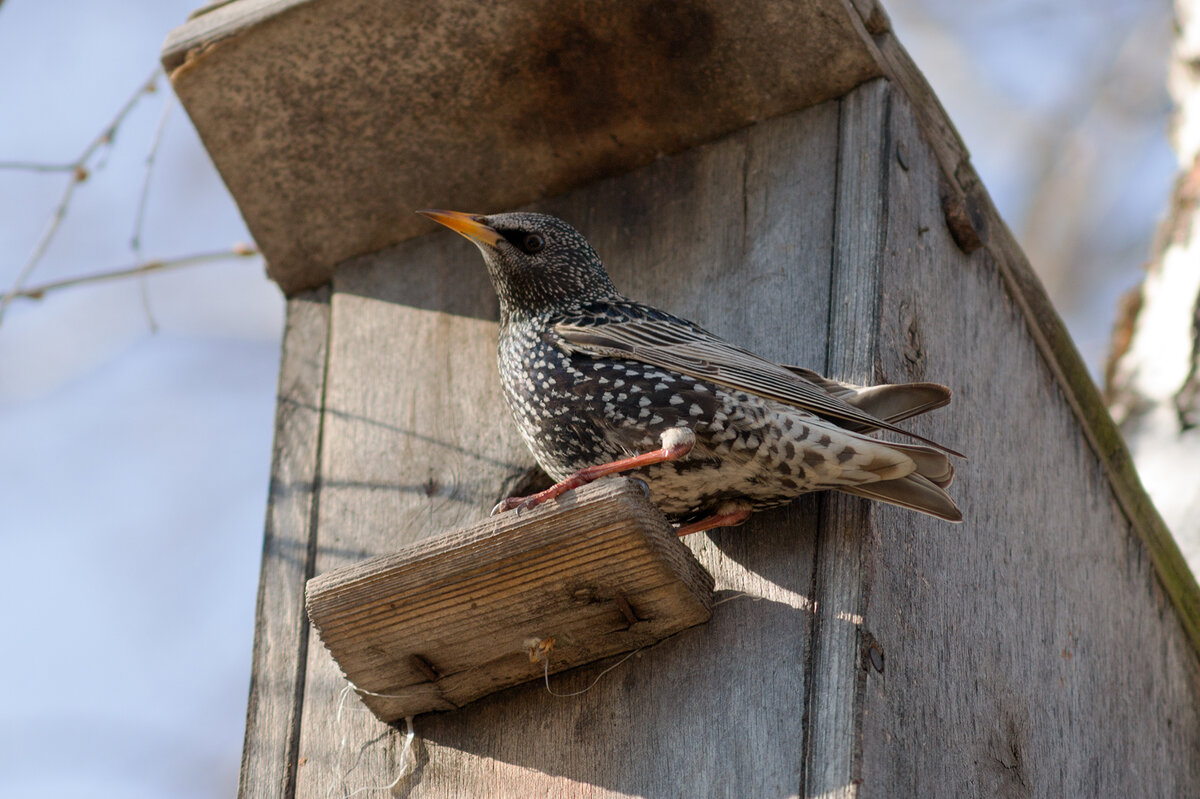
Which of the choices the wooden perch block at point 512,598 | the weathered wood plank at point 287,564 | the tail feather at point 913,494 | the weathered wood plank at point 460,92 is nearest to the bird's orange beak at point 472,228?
the weathered wood plank at point 460,92

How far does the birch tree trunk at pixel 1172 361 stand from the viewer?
4391mm

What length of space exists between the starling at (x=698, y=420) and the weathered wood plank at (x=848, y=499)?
4.5 inches

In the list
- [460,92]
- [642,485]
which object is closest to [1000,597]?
[642,485]

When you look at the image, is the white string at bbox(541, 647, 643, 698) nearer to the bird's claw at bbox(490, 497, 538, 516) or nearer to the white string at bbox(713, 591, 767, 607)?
the white string at bbox(713, 591, 767, 607)

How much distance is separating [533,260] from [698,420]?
72 centimetres

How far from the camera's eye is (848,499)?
259 cm

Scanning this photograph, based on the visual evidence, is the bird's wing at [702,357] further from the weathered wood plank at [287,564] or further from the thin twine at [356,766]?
the weathered wood plank at [287,564]

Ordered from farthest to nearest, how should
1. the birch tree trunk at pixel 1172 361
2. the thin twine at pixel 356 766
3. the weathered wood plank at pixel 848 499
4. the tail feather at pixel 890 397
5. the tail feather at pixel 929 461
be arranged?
the birch tree trunk at pixel 1172 361 → the thin twine at pixel 356 766 → the tail feather at pixel 890 397 → the tail feather at pixel 929 461 → the weathered wood plank at pixel 848 499

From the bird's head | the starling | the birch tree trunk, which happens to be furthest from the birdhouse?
the birch tree trunk

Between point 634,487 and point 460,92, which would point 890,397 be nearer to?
point 634,487

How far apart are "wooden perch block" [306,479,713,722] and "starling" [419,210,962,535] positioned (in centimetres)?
10

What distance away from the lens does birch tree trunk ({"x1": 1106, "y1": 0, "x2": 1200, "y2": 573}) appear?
4.39 metres

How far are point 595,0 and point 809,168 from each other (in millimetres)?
605

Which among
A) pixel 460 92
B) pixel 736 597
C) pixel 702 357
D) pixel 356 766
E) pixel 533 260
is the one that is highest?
pixel 460 92
